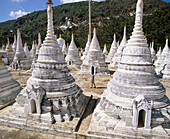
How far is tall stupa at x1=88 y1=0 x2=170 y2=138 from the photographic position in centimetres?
767

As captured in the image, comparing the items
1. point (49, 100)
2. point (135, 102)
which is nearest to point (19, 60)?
point (49, 100)

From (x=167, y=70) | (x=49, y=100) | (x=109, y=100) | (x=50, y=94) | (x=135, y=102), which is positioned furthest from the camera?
(x=167, y=70)

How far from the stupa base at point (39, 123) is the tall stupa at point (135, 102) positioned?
1380 mm

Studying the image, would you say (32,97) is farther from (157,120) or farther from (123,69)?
(157,120)

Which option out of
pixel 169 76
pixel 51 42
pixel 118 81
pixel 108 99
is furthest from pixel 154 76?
pixel 169 76

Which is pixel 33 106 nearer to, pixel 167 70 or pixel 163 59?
pixel 167 70

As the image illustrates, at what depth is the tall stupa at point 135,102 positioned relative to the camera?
25.2 ft

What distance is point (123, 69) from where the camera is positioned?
30.5 ft

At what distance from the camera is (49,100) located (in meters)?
9.46

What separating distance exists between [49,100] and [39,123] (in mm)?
1621

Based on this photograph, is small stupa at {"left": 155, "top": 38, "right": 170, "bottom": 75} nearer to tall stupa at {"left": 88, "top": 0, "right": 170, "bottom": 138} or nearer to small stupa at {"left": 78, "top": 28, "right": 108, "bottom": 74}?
small stupa at {"left": 78, "top": 28, "right": 108, "bottom": 74}

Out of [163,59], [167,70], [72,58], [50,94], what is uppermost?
[72,58]

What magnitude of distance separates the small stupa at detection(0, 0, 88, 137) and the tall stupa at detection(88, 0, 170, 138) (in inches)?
79.2

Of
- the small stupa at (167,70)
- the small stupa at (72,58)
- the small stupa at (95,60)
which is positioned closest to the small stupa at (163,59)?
the small stupa at (167,70)
